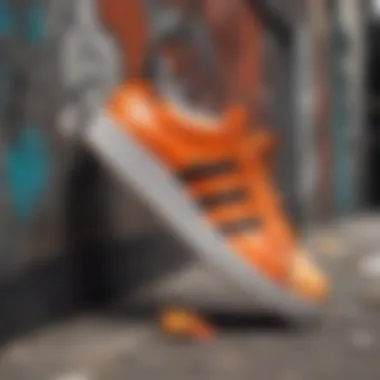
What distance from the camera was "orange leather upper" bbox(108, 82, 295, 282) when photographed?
213cm

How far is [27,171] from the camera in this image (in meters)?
2.03

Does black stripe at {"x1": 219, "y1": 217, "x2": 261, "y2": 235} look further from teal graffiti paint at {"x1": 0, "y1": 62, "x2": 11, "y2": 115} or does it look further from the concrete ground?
teal graffiti paint at {"x1": 0, "y1": 62, "x2": 11, "y2": 115}

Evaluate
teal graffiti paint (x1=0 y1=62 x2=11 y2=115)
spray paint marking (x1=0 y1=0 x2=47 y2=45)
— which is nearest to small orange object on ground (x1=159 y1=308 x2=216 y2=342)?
teal graffiti paint (x1=0 y1=62 x2=11 y2=115)

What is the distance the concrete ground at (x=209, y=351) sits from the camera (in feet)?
5.57

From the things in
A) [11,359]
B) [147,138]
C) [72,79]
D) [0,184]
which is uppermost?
[72,79]

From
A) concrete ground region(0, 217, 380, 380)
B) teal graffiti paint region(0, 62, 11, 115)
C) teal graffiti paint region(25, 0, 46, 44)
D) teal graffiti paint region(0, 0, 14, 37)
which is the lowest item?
concrete ground region(0, 217, 380, 380)

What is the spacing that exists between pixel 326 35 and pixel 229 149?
2.64 m

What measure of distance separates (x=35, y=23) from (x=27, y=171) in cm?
34

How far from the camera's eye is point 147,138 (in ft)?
7.02

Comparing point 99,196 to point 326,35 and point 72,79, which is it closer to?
point 72,79

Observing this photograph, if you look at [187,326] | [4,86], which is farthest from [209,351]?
[4,86]

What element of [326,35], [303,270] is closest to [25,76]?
[303,270]

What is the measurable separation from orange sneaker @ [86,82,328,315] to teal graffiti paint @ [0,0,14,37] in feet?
1.06

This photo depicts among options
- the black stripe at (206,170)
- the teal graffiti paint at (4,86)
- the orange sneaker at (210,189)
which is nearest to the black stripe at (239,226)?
the orange sneaker at (210,189)
